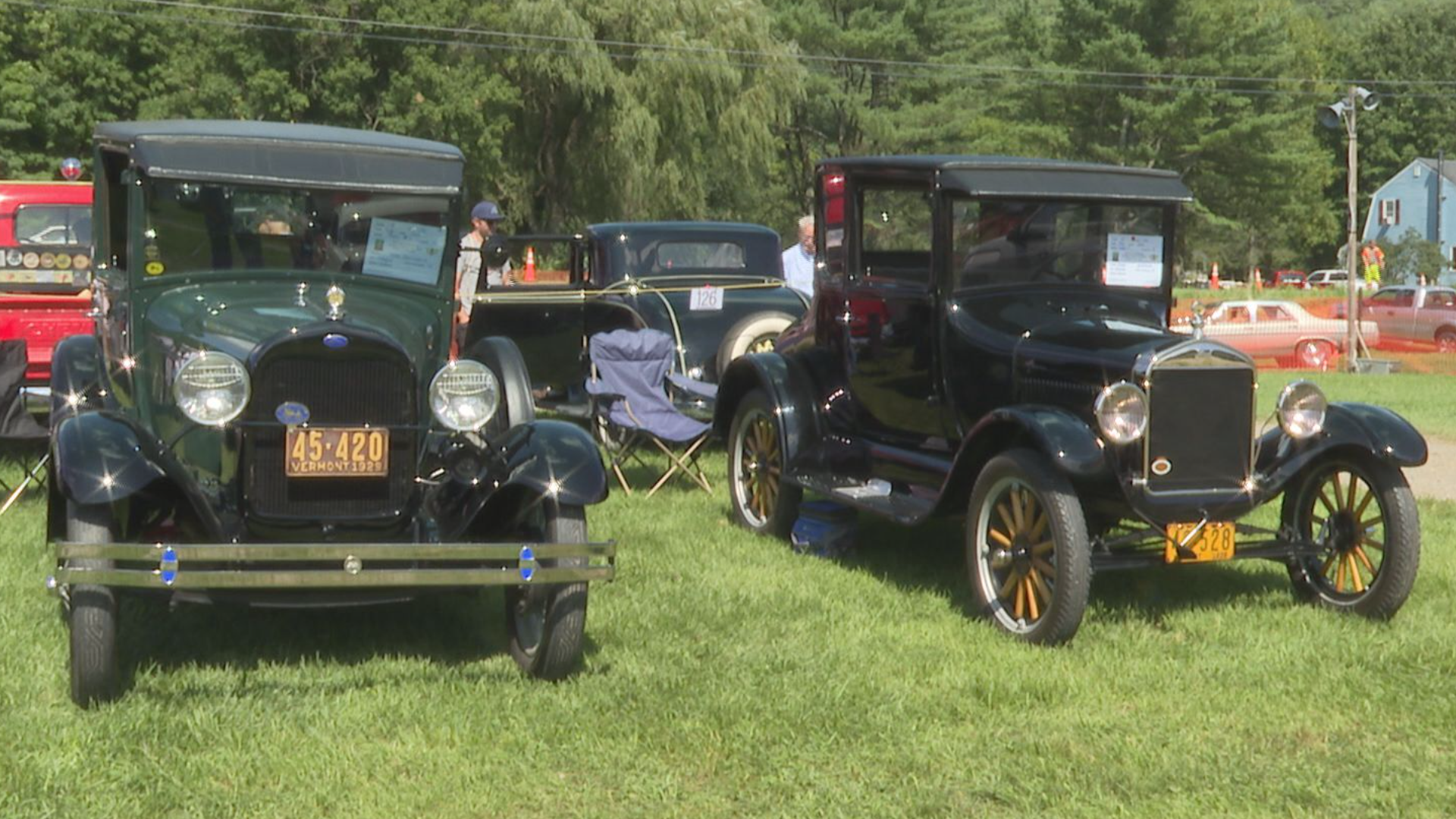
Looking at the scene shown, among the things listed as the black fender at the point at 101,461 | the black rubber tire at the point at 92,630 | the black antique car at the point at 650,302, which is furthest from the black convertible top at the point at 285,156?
the black antique car at the point at 650,302

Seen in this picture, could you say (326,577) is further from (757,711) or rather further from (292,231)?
(292,231)

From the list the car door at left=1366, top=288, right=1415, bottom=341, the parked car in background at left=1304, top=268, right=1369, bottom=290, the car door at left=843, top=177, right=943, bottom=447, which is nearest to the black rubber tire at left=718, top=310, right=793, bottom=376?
the car door at left=843, top=177, right=943, bottom=447

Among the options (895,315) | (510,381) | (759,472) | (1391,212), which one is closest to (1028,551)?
(895,315)

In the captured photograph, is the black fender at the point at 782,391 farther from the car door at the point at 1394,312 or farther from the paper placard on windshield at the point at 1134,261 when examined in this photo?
the car door at the point at 1394,312

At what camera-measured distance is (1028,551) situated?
21.1 ft

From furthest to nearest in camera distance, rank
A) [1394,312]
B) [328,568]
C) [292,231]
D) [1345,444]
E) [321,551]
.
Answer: [1394,312], [1345,444], [292,231], [328,568], [321,551]

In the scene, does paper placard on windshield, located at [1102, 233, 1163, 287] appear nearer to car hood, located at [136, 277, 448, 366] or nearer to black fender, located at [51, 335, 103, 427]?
car hood, located at [136, 277, 448, 366]

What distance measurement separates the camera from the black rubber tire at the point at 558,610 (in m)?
5.61

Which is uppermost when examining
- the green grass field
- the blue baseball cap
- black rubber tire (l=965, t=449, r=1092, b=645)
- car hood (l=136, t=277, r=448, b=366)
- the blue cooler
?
the blue baseball cap

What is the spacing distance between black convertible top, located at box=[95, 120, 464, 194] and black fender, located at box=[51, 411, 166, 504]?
1161mm

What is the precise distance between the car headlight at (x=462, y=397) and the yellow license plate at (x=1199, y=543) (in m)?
2.72

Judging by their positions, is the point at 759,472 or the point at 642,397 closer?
the point at 759,472

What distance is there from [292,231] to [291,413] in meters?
1.16

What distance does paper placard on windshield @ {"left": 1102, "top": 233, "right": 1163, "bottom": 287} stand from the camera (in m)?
7.71
